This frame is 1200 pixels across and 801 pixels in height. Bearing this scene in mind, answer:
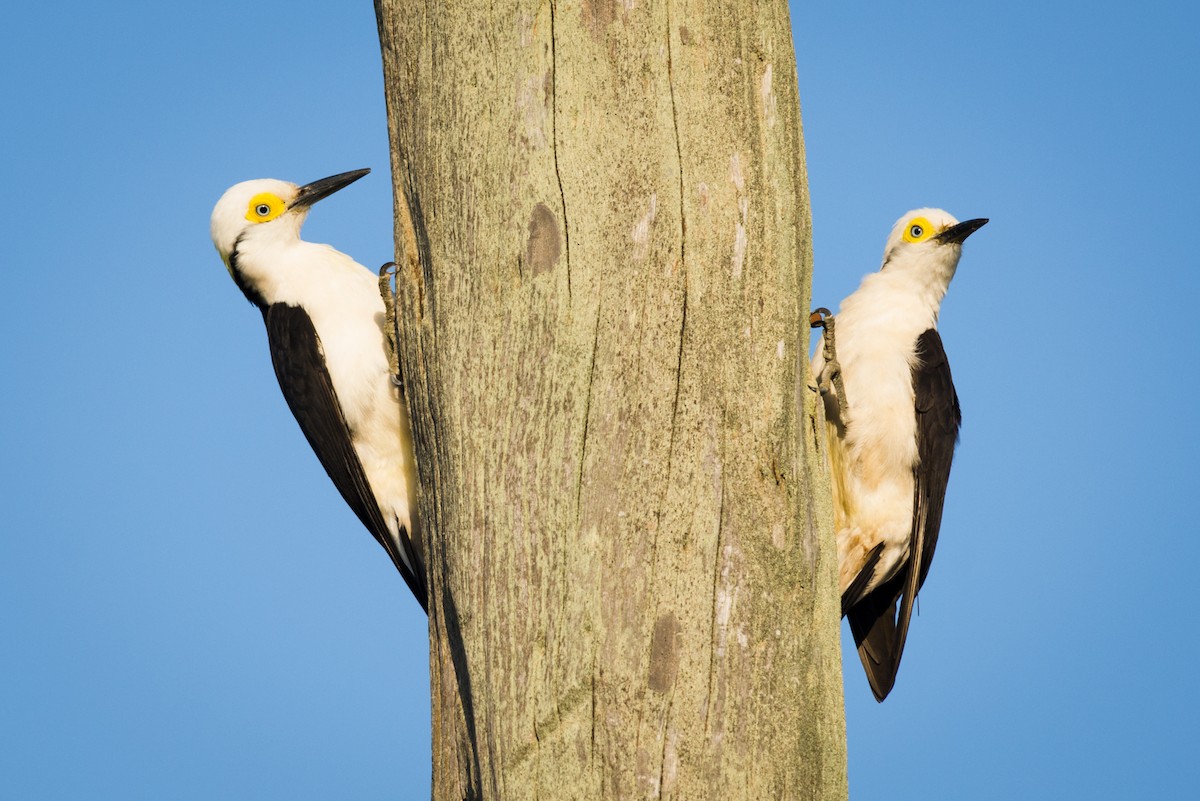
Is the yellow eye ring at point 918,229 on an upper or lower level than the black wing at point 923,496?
upper

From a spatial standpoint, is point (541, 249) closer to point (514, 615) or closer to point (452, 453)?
point (452, 453)

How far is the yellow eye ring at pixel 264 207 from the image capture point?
532 cm

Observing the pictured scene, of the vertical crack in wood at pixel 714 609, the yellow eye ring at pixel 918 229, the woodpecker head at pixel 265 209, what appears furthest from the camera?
the yellow eye ring at pixel 918 229

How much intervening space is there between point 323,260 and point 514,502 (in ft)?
8.37

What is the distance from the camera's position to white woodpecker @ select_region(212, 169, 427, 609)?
472cm

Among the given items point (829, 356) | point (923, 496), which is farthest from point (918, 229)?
point (923, 496)

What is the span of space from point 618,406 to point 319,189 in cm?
298

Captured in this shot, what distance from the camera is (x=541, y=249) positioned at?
3033 millimetres

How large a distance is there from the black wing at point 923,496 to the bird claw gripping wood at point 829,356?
381 mm

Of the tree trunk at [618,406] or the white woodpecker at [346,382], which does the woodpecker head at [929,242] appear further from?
the white woodpecker at [346,382]

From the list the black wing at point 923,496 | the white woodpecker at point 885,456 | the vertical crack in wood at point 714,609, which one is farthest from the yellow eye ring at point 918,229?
the vertical crack in wood at point 714,609

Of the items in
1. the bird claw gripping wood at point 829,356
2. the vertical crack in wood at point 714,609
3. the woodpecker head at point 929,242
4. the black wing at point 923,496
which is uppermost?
the woodpecker head at point 929,242

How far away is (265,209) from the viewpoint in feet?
17.5

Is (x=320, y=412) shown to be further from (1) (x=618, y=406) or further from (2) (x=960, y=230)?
(2) (x=960, y=230)
